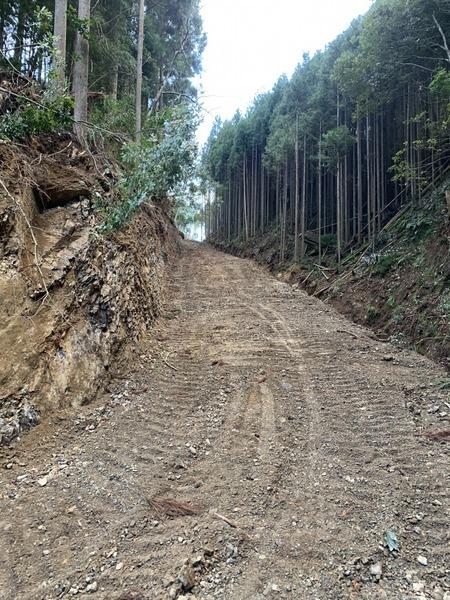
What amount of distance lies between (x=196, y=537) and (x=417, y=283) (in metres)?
6.37

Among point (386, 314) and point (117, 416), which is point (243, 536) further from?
point (386, 314)

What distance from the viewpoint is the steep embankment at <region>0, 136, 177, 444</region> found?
10.5ft

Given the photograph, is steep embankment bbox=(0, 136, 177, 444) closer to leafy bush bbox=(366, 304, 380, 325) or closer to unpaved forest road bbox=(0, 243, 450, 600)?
unpaved forest road bbox=(0, 243, 450, 600)

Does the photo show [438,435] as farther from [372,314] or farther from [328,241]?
[328,241]

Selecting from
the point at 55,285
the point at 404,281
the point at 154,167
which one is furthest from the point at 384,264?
the point at 55,285

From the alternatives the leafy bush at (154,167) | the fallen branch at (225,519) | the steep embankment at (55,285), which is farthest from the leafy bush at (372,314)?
the fallen branch at (225,519)

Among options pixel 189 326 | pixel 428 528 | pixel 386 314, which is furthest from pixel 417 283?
pixel 428 528

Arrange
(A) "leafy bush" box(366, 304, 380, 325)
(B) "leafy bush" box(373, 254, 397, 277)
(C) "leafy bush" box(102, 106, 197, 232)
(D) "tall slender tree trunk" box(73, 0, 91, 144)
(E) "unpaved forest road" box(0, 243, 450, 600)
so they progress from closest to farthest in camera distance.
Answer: (E) "unpaved forest road" box(0, 243, 450, 600)
(C) "leafy bush" box(102, 106, 197, 232)
(D) "tall slender tree trunk" box(73, 0, 91, 144)
(A) "leafy bush" box(366, 304, 380, 325)
(B) "leafy bush" box(373, 254, 397, 277)

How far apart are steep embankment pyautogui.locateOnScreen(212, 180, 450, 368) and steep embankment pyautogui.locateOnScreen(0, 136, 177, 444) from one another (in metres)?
4.65

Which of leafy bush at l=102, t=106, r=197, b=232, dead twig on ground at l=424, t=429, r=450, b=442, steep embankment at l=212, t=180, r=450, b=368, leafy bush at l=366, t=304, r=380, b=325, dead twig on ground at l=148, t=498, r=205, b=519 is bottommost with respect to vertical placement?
dead twig on ground at l=148, t=498, r=205, b=519

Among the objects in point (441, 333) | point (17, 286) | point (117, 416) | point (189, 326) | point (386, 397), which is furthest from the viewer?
point (189, 326)

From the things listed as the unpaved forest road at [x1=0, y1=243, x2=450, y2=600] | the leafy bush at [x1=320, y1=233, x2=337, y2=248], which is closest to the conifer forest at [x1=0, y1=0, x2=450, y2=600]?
the unpaved forest road at [x1=0, y1=243, x2=450, y2=600]

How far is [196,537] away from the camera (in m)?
2.16

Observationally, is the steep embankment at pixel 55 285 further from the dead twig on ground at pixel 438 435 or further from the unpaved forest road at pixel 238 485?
the dead twig on ground at pixel 438 435
